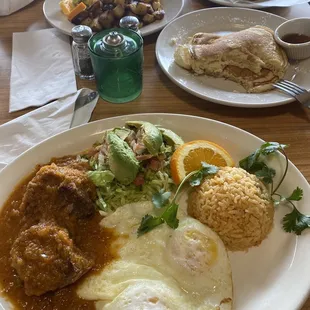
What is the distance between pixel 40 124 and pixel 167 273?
3.65 feet

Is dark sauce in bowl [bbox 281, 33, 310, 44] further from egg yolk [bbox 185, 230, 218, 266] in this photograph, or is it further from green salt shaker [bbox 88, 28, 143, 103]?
egg yolk [bbox 185, 230, 218, 266]

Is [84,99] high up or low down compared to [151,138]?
down

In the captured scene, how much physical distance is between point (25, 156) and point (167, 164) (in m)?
0.68

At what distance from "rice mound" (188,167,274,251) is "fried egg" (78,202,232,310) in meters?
0.05

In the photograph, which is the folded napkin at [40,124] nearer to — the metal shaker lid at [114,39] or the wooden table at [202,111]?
the wooden table at [202,111]

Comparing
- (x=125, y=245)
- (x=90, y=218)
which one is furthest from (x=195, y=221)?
(x=90, y=218)

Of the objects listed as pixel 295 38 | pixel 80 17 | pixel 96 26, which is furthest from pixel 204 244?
pixel 80 17

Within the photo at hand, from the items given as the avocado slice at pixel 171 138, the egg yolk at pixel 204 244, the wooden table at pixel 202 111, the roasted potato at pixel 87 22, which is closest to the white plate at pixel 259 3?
the wooden table at pixel 202 111

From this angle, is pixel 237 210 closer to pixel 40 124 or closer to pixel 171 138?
pixel 171 138

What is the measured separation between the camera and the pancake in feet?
7.77

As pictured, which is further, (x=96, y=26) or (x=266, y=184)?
(x=96, y=26)

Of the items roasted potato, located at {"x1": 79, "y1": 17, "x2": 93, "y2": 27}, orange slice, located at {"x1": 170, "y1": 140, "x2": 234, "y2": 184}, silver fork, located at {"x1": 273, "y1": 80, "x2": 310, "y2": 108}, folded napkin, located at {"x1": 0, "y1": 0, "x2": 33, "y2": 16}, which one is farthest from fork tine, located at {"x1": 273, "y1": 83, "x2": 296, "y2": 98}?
folded napkin, located at {"x1": 0, "y1": 0, "x2": 33, "y2": 16}

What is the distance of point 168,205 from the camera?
1.78m

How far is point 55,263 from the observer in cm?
156
